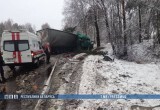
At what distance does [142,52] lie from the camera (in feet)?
79.3

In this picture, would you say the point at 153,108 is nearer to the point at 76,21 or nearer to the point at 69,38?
the point at 69,38

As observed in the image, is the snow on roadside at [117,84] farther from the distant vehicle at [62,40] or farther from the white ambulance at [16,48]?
the distant vehicle at [62,40]

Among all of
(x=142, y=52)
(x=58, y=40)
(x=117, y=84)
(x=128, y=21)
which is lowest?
(x=117, y=84)

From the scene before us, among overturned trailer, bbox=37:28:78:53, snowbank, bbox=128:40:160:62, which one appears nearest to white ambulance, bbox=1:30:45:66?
snowbank, bbox=128:40:160:62

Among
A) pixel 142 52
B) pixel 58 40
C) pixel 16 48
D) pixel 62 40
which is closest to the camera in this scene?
pixel 16 48

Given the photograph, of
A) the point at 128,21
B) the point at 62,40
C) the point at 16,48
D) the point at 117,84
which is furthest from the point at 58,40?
the point at 117,84

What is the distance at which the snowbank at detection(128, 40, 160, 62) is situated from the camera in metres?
21.9

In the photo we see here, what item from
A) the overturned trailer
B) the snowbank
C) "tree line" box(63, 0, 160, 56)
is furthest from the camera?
the overturned trailer

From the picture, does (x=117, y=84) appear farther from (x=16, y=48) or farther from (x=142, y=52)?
(x=142, y=52)

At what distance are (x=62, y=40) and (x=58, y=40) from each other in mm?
1583

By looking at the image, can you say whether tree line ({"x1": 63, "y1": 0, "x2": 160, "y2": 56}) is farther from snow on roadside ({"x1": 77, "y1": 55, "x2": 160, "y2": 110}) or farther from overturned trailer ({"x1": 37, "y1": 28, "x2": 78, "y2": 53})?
snow on roadside ({"x1": 77, "y1": 55, "x2": 160, "y2": 110})

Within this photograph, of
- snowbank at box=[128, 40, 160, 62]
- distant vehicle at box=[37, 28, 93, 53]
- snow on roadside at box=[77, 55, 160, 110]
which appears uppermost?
distant vehicle at box=[37, 28, 93, 53]

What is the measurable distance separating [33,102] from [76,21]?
49.6 m

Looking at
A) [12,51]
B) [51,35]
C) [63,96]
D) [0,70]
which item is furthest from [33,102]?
[51,35]
